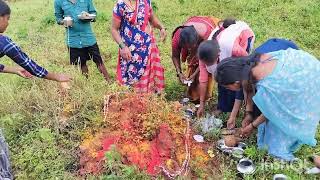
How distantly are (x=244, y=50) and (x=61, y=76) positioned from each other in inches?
71.0

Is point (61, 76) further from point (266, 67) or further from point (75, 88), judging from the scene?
point (266, 67)

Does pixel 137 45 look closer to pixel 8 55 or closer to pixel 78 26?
pixel 78 26

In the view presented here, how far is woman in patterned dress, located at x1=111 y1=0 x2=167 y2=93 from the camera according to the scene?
445 cm

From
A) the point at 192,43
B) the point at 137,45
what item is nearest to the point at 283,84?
the point at 192,43

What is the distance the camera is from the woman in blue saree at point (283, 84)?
3348 mm

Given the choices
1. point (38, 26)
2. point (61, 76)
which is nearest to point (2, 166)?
point (61, 76)

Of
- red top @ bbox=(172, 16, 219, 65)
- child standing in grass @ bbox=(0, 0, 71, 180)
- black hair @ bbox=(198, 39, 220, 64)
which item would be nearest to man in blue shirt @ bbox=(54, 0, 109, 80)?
red top @ bbox=(172, 16, 219, 65)

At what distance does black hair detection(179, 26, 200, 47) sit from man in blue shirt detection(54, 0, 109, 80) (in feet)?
4.64

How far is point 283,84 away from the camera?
3357 millimetres

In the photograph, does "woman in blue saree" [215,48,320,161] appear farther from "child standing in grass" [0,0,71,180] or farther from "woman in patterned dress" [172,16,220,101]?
"child standing in grass" [0,0,71,180]

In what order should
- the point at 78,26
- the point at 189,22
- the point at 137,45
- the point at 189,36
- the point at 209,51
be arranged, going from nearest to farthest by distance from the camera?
1. the point at 209,51
2. the point at 189,36
3. the point at 189,22
4. the point at 137,45
5. the point at 78,26

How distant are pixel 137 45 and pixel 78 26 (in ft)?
3.28

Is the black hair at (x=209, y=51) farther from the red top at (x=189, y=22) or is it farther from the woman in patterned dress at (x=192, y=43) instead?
the red top at (x=189, y=22)

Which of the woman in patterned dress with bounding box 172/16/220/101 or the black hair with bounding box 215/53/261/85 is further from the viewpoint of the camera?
the woman in patterned dress with bounding box 172/16/220/101
